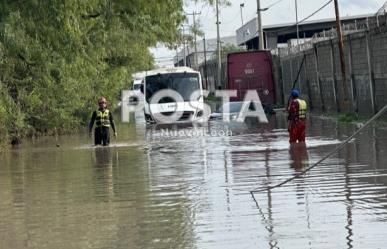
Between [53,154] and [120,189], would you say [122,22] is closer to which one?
[53,154]

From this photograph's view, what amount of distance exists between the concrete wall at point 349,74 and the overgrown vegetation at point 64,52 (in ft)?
25.5

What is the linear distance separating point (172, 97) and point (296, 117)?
18073 mm

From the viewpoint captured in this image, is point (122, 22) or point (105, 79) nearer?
point (122, 22)

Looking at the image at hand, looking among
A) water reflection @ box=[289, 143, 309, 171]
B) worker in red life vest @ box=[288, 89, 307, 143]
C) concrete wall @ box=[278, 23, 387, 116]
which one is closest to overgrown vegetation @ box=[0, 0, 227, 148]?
worker in red life vest @ box=[288, 89, 307, 143]

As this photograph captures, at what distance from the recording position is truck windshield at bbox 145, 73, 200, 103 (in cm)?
3856

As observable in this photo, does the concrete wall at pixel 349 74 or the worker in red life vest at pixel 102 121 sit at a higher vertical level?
the concrete wall at pixel 349 74

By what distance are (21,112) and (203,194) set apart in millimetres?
17373

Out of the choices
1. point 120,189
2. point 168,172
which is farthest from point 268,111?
point 120,189

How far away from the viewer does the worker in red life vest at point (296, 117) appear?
821 inches

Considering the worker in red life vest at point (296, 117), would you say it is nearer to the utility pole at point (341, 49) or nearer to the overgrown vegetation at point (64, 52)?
the overgrown vegetation at point (64, 52)

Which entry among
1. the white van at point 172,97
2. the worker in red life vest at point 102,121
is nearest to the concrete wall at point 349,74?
the white van at point 172,97

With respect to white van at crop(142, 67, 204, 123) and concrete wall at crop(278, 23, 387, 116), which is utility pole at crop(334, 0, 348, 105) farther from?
white van at crop(142, 67, 204, 123)

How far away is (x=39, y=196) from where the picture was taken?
12.7 meters

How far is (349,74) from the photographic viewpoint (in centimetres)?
3575
